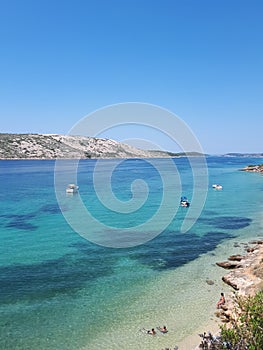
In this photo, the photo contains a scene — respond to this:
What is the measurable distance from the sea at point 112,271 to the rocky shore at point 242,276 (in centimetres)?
77

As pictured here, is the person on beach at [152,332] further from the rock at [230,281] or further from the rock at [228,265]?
the rock at [228,265]

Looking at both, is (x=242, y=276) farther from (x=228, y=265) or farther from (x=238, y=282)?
(x=228, y=265)

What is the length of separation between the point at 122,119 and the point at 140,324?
1667 centimetres

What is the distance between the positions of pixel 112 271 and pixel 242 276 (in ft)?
34.9

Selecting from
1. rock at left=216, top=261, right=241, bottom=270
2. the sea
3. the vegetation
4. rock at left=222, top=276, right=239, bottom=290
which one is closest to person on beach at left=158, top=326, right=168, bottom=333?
the sea

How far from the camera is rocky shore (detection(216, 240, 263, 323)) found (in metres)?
21.2

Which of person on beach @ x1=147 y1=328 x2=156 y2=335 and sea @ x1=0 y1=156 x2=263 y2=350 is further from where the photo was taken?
sea @ x1=0 y1=156 x2=263 y2=350

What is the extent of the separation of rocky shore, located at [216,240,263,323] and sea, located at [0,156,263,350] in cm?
77

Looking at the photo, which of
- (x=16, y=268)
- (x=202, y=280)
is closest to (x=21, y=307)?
(x=16, y=268)

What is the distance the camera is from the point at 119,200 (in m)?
65.0

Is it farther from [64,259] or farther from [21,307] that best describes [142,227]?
[21,307]

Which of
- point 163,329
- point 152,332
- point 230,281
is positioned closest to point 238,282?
point 230,281

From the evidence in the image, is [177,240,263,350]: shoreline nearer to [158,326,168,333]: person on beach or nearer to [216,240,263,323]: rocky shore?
[216,240,263,323]: rocky shore

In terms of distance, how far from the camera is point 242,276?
85.0 ft
